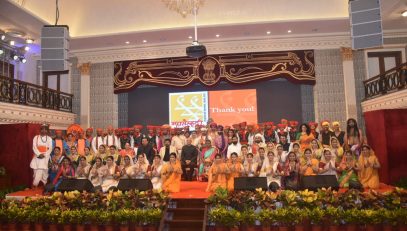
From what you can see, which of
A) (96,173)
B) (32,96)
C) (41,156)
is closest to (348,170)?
(96,173)

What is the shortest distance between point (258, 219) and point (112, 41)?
7708 millimetres

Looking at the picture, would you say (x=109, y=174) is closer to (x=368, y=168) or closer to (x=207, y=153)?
(x=207, y=153)

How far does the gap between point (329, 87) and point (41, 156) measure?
26.6 ft

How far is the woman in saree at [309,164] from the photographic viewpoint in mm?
6637

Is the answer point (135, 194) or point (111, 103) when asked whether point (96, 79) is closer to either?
point (111, 103)

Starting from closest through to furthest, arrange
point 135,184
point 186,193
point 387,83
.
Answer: point 135,184 < point 186,193 < point 387,83

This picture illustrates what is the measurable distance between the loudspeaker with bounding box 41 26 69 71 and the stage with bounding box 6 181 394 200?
262 centimetres

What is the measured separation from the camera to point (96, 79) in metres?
11.4

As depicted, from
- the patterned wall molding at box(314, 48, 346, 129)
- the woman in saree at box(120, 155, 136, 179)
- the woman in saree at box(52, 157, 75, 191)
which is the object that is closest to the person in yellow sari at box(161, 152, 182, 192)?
the woman in saree at box(120, 155, 136, 179)

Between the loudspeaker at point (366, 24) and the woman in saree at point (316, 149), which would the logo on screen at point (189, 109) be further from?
the loudspeaker at point (366, 24)

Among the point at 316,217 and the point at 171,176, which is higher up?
the point at 171,176

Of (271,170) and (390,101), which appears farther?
(390,101)

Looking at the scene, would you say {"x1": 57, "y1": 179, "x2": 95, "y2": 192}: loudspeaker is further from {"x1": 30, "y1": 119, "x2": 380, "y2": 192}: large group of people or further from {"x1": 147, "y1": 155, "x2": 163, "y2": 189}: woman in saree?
{"x1": 147, "y1": 155, "x2": 163, "y2": 189}: woman in saree

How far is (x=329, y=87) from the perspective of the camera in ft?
34.1
